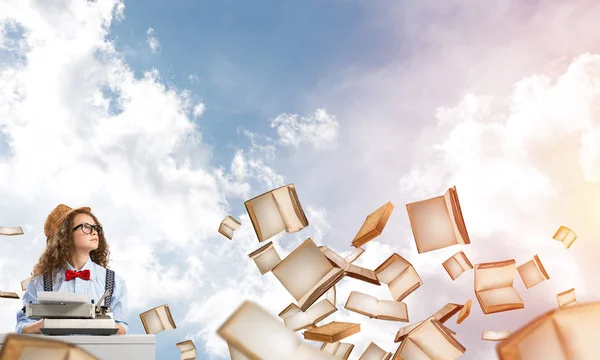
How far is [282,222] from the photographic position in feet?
9.21

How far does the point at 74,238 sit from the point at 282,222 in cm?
168

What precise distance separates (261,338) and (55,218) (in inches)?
129

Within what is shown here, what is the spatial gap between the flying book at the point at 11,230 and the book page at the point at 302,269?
252cm

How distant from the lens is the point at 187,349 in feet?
12.1

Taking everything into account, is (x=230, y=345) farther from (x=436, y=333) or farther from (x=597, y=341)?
(x=436, y=333)

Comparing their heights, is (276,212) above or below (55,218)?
below

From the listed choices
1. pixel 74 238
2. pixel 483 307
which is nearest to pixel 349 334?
pixel 483 307

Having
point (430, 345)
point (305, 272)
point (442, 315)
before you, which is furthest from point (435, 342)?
point (305, 272)

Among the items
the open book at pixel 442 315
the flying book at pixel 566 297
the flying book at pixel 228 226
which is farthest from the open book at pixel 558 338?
the flying book at pixel 228 226

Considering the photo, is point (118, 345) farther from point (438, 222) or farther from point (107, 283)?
point (438, 222)

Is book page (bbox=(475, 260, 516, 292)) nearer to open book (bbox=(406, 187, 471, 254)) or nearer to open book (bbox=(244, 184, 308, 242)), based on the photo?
open book (bbox=(406, 187, 471, 254))

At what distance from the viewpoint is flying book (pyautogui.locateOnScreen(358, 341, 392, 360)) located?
2.90 m

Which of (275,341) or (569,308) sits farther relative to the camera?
(275,341)

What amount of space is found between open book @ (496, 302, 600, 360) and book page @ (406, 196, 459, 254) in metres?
1.63
